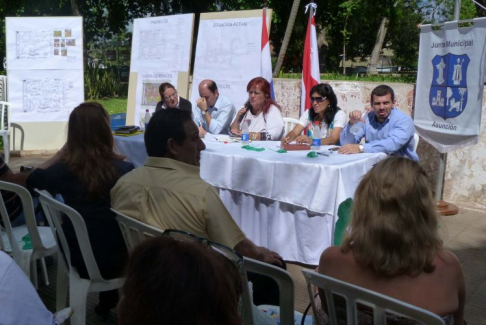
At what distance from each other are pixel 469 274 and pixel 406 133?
1231mm

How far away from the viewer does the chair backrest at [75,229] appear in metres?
2.47

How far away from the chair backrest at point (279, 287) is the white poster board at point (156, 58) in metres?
5.28

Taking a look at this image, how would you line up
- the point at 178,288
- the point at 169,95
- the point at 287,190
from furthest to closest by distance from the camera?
the point at 169,95 < the point at 287,190 < the point at 178,288

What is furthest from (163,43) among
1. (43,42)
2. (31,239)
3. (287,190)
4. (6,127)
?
(31,239)

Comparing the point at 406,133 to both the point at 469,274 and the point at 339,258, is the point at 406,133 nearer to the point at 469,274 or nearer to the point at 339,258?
the point at 469,274

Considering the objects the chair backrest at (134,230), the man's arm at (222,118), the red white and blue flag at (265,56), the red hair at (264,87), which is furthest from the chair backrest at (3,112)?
the chair backrest at (134,230)

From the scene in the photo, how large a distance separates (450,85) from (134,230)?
12.5ft

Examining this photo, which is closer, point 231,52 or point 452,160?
point 452,160

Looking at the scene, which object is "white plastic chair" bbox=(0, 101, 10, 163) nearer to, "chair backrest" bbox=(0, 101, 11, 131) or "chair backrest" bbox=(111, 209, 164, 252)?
"chair backrest" bbox=(0, 101, 11, 131)

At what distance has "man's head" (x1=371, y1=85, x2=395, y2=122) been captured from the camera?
4500mm

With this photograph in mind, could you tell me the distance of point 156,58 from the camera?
7.17 meters

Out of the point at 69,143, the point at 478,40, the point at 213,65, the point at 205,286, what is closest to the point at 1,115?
the point at 213,65

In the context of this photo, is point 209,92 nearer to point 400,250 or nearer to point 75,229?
point 75,229

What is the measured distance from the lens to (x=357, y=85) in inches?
242
